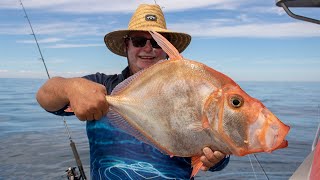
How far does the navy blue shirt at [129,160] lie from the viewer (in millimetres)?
3537

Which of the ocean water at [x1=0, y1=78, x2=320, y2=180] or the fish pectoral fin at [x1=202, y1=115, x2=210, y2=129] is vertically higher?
the fish pectoral fin at [x1=202, y1=115, x2=210, y2=129]

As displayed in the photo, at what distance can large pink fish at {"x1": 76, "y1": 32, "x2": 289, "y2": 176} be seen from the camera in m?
2.21

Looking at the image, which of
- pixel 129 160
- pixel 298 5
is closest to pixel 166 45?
pixel 129 160

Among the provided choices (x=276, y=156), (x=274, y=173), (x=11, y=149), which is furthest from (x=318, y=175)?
(x=11, y=149)

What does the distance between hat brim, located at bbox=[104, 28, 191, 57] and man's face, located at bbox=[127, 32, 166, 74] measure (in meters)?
Result: 0.17

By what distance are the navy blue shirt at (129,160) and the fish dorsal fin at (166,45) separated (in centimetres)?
132

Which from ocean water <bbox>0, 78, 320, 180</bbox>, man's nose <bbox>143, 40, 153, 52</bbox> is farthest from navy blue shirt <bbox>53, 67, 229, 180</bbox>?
ocean water <bbox>0, 78, 320, 180</bbox>

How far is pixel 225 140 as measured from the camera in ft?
7.57

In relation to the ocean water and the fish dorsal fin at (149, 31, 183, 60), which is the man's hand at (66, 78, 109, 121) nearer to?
the fish dorsal fin at (149, 31, 183, 60)

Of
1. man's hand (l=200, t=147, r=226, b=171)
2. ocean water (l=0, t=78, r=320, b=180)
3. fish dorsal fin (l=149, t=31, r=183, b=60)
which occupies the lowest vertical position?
ocean water (l=0, t=78, r=320, b=180)

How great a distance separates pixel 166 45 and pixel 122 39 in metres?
2.22

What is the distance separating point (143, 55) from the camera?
3.90m

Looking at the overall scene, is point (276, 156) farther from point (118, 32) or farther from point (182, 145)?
point (182, 145)

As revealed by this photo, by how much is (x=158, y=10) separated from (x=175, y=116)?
2.19 metres
